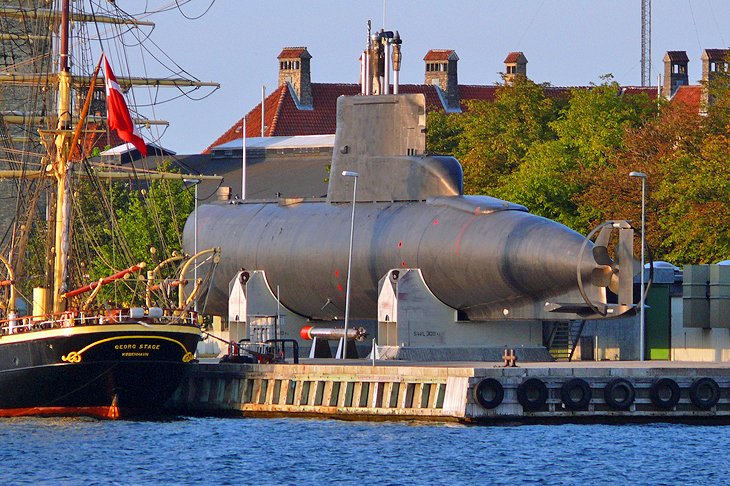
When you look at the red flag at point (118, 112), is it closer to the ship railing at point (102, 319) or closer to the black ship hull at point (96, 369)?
the ship railing at point (102, 319)

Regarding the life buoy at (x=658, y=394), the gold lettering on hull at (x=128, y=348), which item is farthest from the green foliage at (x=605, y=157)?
the gold lettering on hull at (x=128, y=348)

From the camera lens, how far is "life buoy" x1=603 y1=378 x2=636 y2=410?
57.9 m

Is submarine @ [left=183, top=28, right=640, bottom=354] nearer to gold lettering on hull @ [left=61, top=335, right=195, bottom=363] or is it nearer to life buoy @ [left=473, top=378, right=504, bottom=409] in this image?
life buoy @ [left=473, top=378, right=504, bottom=409]

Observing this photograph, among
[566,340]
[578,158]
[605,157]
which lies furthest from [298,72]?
[566,340]

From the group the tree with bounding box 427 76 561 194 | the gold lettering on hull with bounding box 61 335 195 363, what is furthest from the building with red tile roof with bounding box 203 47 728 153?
the gold lettering on hull with bounding box 61 335 195 363

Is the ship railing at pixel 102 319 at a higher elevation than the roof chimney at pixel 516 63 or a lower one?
lower

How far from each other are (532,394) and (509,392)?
74 centimetres

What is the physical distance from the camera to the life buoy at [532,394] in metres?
57.1

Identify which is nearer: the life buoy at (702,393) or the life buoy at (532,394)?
the life buoy at (532,394)

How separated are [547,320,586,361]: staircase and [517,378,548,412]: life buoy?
561 inches

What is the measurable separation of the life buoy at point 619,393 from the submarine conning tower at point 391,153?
1457cm

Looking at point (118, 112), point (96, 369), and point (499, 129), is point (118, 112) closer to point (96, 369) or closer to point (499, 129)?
point (96, 369)

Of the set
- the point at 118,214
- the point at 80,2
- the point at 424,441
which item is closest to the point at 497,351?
the point at 424,441

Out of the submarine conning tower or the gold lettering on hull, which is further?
the submarine conning tower
